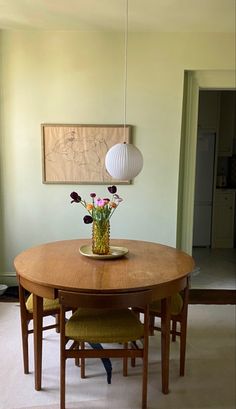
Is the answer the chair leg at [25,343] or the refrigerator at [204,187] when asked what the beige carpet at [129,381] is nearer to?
the chair leg at [25,343]

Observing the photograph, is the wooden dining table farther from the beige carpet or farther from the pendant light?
the pendant light

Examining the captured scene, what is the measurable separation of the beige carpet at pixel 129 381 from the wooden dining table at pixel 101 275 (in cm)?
12

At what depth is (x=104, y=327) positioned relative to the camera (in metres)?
1.97

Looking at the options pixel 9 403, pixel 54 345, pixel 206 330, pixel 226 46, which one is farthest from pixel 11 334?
pixel 226 46

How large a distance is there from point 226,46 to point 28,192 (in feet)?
7.99

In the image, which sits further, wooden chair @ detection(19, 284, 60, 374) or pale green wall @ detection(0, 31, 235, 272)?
pale green wall @ detection(0, 31, 235, 272)

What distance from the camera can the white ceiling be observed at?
2.78m

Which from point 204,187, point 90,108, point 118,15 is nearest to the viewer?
point 118,15

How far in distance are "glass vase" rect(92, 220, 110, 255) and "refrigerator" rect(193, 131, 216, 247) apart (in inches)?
133

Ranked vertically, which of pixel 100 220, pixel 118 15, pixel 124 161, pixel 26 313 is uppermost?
pixel 118 15

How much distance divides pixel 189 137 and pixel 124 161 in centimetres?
159

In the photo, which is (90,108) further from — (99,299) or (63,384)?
(63,384)

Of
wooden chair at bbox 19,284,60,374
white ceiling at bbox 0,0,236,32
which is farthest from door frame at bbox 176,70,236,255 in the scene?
wooden chair at bbox 19,284,60,374

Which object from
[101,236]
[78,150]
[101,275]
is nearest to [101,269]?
[101,275]
